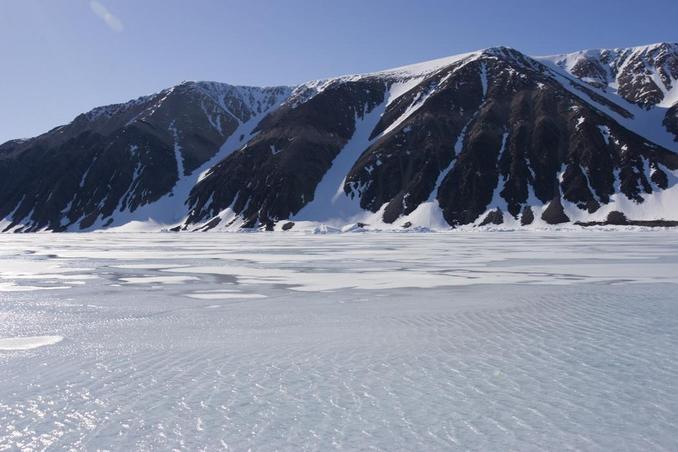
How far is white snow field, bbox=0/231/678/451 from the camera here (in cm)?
670

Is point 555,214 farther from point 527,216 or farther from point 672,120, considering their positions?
point 672,120

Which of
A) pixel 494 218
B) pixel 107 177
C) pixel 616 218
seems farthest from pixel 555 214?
pixel 107 177

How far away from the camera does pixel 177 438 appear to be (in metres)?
6.64

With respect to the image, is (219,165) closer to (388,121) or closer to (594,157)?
(388,121)

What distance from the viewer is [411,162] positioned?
446 feet

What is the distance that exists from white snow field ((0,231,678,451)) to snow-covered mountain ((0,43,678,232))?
322ft

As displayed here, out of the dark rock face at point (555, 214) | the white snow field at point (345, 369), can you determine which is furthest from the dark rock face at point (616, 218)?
the white snow field at point (345, 369)

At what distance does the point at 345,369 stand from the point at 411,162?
128888mm

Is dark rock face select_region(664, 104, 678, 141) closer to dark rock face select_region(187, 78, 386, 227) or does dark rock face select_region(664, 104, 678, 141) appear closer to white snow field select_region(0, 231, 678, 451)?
dark rock face select_region(187, 78, 386, 227)

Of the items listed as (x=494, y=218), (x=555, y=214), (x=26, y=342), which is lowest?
(x=26, y=342)

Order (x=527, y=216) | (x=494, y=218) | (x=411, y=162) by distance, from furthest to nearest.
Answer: (x=411, y=162) < (x=494, y=218) < (x=527, y=216)

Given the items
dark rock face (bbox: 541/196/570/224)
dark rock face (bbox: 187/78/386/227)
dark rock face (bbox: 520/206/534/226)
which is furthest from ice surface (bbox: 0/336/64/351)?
dark rock face (bbox: 187/78/386/227)

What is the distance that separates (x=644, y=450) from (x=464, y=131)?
14196 centimetres

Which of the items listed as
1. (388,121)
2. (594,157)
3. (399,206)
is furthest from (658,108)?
(399,206)
